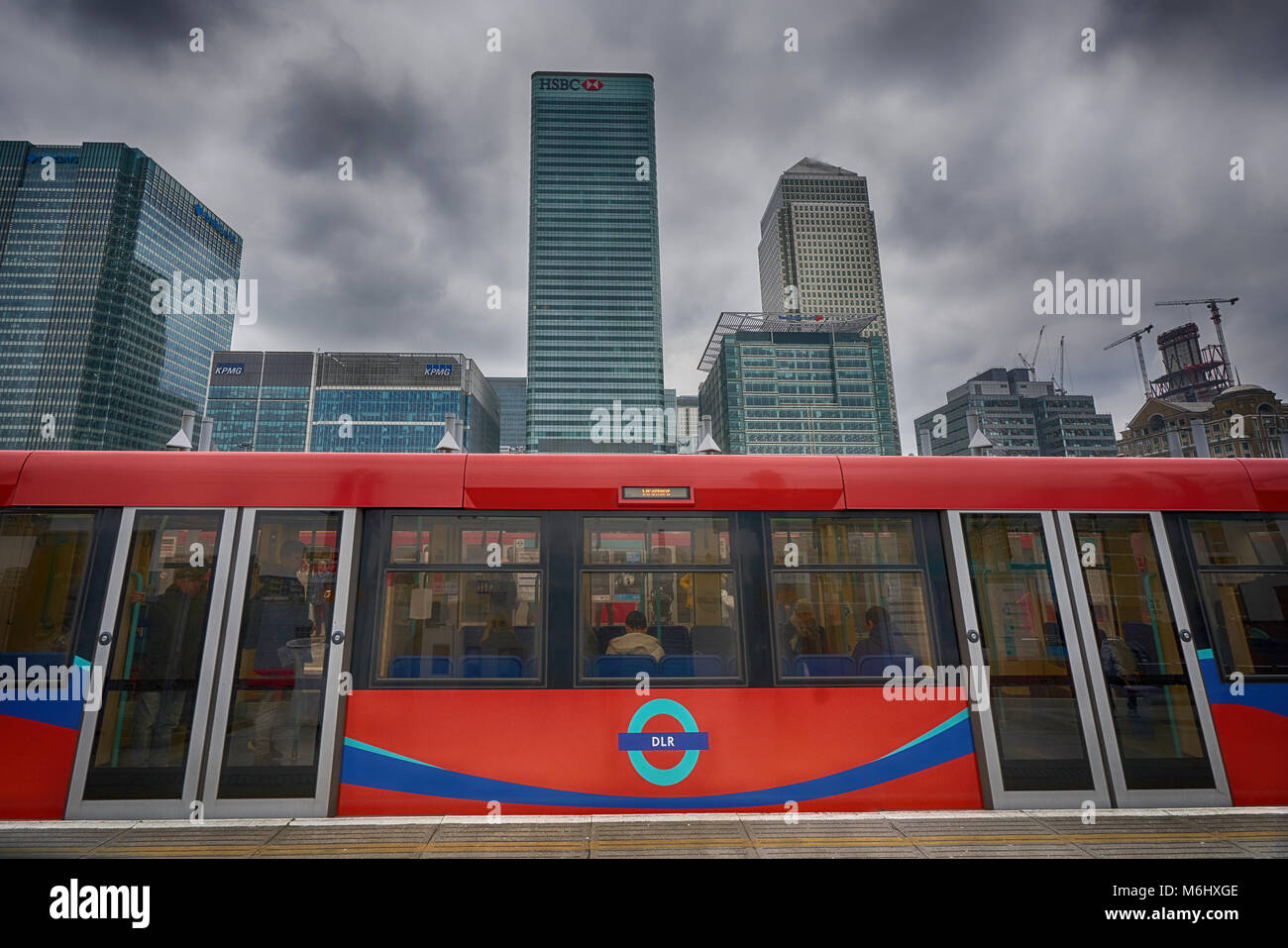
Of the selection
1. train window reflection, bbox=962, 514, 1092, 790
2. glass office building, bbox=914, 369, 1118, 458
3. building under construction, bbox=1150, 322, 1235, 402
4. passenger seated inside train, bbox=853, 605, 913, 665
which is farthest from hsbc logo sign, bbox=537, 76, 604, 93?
passenger seated inside train, bbox=853, 605, 913, 665

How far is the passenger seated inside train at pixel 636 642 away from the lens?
15.9 ft

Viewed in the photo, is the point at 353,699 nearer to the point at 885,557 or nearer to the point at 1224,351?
the point at 885,557

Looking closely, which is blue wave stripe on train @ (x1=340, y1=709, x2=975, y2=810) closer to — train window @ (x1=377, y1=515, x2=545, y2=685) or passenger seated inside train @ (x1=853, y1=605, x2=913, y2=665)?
train window @ (x1=377, y1=515, x2=545, y2=685)

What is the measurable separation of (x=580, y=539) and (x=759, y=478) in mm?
1683

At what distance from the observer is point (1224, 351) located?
136000 millimetres

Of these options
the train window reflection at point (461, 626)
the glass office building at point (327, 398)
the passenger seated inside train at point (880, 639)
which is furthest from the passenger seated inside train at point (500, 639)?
the glass office building at point (327, 398)

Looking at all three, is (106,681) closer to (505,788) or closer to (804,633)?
(505,788)

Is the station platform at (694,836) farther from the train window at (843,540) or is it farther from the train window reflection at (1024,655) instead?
the train window at (843,540)

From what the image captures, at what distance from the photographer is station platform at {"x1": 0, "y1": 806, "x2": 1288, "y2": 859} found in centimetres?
397

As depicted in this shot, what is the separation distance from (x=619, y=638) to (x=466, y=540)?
1.57 m

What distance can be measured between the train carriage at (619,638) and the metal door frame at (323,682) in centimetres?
2

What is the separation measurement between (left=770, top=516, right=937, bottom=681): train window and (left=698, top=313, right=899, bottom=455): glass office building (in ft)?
405
